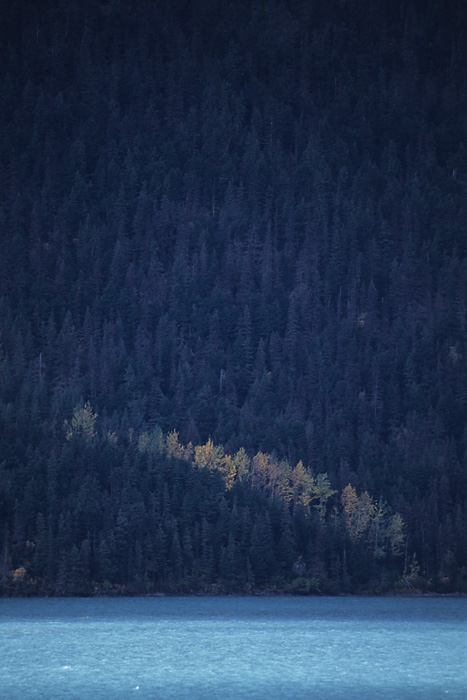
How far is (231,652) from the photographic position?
159 ft

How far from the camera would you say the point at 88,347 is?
160m

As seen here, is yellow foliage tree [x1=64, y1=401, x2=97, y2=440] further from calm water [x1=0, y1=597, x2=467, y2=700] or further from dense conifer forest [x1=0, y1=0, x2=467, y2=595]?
calm water [x1=0, y1=597, x2=467, y2=700]

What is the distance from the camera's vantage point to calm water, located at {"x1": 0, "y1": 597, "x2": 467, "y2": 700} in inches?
A: 1449

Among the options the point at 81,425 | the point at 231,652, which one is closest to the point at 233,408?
the point at 81,425

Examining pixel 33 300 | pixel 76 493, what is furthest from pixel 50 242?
pixel 76 493

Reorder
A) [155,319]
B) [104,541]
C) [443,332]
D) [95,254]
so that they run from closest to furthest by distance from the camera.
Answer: [104,541]
[443,332]
[155,319]
[95,254]

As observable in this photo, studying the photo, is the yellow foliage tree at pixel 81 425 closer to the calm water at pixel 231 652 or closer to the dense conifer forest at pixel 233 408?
the dense conifer forest at pixel 233 408

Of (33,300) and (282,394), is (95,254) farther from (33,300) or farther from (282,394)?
(282,394)

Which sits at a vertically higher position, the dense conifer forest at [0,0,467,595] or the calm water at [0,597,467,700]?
the dense conifer forest at [0,0,467,595]

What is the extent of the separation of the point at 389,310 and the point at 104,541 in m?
85.2

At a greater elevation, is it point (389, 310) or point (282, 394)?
point (389, 310)

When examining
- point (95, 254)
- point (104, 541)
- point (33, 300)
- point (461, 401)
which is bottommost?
point (104, 541)

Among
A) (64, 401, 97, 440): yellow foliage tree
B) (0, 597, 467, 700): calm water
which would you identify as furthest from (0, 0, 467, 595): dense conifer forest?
(0, 597, 467, 700): calm water

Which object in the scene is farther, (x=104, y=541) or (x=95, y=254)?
(x=95, y=254)
